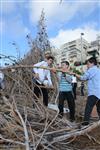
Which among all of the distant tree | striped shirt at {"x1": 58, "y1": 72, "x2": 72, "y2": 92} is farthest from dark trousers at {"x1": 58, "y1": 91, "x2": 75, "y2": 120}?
the distant tree

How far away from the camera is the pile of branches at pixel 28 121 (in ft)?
20.7

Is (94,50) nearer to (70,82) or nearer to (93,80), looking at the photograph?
(70,82)

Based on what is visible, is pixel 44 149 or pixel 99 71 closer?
pixel 44 149

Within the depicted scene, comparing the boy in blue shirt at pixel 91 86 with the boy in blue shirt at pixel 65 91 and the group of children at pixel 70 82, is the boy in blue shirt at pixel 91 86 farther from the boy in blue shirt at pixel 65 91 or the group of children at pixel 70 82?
the boy in blue shirt at pixel 65 91

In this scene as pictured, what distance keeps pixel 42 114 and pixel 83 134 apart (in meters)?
0.85

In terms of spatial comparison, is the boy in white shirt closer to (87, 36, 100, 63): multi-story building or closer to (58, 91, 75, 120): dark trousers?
(58, 91, 75, 120): dark trousers

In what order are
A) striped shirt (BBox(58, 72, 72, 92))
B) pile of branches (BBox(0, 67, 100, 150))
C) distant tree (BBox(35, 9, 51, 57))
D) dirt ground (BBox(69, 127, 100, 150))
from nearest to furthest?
pile of branches (BBox(0, 67, 100, 150))
dirt ground (BBox(69, 127, 100, 150))
striped shirt (BBox(58, 72, 72, 92))
distant tree (BBox(35, 9, 51, 57))

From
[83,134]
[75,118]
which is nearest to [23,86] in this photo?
[83,134]

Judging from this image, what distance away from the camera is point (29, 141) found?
20.1 feet

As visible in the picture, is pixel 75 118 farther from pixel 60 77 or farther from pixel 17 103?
pixel 17 103

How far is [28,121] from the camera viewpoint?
22.9 ft

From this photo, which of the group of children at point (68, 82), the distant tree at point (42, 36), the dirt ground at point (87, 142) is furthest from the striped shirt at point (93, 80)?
the distant tree at point (42, 36)

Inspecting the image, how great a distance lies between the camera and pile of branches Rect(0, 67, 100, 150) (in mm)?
6309

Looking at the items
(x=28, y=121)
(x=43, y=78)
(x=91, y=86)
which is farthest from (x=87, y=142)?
(x=43, y=78)
